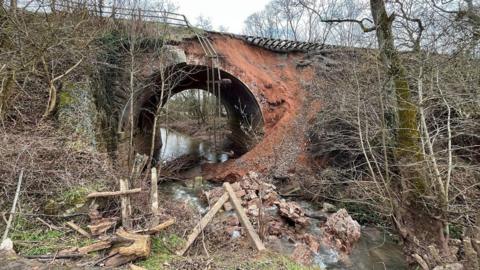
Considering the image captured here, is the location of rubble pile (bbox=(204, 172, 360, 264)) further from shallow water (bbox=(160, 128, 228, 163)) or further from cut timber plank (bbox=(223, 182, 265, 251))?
shallow water (bbox=(160, 128, 228, 163))

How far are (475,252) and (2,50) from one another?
996 cm

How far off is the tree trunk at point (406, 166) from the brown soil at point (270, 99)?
5422 mm

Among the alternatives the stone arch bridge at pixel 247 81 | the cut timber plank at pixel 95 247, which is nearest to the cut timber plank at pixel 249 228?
the cut timber plank at pixel 95 247

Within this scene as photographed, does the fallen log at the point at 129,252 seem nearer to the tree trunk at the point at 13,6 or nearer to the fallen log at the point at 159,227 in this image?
the fallen log at the point at 159,227

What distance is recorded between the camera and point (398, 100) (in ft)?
23.8

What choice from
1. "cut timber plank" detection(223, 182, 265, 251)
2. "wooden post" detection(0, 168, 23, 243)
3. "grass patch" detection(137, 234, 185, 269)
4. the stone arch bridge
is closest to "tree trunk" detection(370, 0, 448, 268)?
"cut timber plank" detection(223, 182, 265, 251)

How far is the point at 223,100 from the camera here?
1953cm

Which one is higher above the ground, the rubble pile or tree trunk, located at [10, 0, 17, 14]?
tree trunk, located at [10, 0, 17, 14]

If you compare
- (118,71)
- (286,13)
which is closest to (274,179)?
(118,71)

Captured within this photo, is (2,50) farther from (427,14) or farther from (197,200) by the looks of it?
(427,14)

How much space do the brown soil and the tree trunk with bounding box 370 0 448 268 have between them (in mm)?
5422

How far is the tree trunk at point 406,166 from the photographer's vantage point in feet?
20.3

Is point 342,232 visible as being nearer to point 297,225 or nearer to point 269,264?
point 297,225

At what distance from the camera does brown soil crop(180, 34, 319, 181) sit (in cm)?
1263
